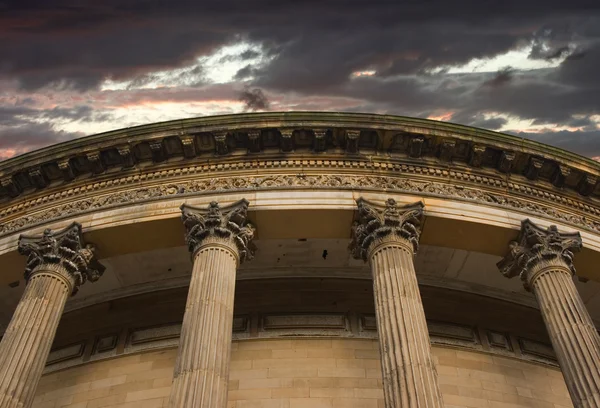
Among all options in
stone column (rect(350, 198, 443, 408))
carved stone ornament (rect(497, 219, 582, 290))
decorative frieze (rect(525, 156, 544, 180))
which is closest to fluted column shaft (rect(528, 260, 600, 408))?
carved stone ornament (rect(497, 219, 582, 290))

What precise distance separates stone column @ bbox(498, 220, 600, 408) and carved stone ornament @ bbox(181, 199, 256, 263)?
7.37 metres

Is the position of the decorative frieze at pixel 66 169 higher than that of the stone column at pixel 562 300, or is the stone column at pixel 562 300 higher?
the decorative frieze at pixel 66 169

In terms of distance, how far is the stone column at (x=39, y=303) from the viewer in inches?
614

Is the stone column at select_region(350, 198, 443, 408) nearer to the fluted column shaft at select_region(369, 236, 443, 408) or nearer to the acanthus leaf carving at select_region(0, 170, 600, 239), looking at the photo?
the fluted column shaft at select_region(369, 236, 443, 408)

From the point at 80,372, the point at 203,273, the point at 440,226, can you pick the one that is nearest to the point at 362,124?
the point at 440,226

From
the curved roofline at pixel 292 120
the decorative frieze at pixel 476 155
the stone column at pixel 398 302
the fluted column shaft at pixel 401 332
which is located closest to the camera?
the fluted column shaft at pixel 401 332

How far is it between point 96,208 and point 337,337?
840 centimetres

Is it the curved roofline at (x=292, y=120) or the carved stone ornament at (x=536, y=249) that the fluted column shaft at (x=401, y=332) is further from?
the curved roofline at (x=292, y=120)

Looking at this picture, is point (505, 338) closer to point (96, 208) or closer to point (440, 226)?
point (440, 226)

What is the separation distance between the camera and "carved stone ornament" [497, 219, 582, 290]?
19.0 m


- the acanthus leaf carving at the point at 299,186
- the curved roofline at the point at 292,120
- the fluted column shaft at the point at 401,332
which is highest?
the curved roofline at the point at 292,120

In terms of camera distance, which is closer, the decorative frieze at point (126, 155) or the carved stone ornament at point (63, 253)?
the carved stone ornament at point (63, 253)

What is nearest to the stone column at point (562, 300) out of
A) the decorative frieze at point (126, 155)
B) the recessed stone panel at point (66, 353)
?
the decorative frieze at point (126, 155)

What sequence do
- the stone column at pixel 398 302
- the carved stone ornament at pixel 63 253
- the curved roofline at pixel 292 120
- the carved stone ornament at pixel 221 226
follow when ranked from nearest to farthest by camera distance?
the stone column at pixel 398 302
the carved stone ornament at pixel 221 226
the carved stone ornament at pixel 63 253
the curved roofline at pixel 292 120
